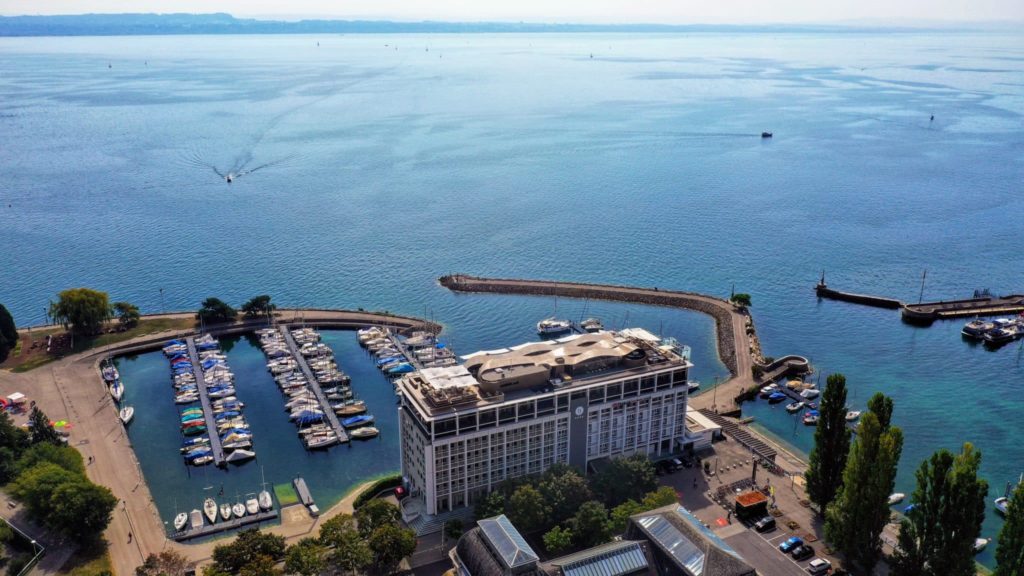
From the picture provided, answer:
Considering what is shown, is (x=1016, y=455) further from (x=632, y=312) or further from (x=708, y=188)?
(x=708, y=188)

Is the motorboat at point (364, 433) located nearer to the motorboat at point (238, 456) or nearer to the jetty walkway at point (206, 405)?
the motorboat at point (238, 456)

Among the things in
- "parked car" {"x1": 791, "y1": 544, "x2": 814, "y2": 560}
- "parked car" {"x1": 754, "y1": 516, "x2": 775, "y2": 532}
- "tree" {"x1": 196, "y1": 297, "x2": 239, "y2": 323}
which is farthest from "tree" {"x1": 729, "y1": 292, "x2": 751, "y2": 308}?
"tree" {"x1": 196, "y1": 297, "x2": 239, "y2": 323}

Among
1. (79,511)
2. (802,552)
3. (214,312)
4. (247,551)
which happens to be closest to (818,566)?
(802,552)

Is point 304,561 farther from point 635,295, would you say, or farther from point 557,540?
point 635,295

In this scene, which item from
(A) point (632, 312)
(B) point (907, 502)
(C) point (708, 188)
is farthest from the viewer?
(C) point (708, 188)

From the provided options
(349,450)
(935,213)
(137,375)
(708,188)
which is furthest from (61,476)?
(935,213)
